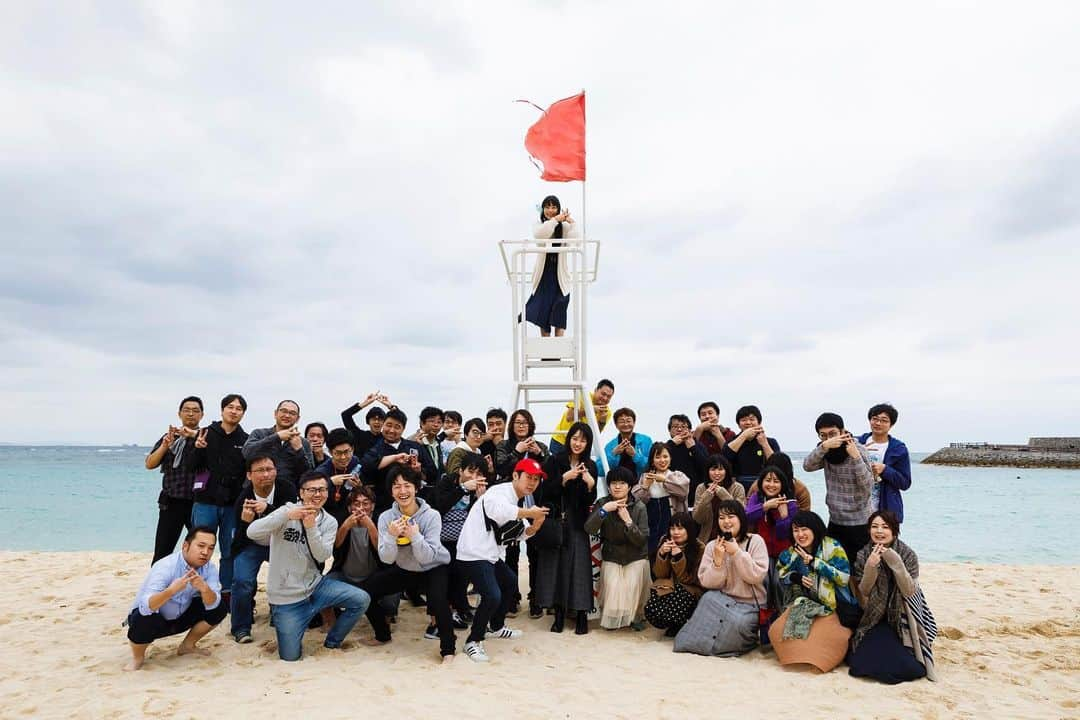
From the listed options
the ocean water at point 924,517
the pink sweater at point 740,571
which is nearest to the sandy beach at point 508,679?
the pink sweater at point 740,571

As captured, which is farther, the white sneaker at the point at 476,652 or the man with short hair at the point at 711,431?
the man with short hair at the point at 711,431

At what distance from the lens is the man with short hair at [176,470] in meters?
5.71

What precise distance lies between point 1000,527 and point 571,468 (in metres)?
17.9

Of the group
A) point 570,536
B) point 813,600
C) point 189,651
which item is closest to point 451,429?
point 570,536

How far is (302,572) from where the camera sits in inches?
200

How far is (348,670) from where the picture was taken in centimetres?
475

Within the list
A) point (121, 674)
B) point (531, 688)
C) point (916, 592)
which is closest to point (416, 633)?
point (531, 688)

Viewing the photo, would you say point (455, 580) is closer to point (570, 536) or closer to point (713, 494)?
point (570, 536)

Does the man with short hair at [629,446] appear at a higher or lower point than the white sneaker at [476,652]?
higher

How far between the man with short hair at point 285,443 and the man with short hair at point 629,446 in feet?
9.39

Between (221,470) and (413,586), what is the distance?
6.38 feet

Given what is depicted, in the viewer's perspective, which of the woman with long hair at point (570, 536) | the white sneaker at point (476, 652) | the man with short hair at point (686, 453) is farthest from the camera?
the man with short hair at point (686, 453)

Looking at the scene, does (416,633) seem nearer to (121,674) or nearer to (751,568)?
(121,674)

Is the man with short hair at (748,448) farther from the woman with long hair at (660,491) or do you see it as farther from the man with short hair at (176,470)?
the man with short hair at (176,470)
